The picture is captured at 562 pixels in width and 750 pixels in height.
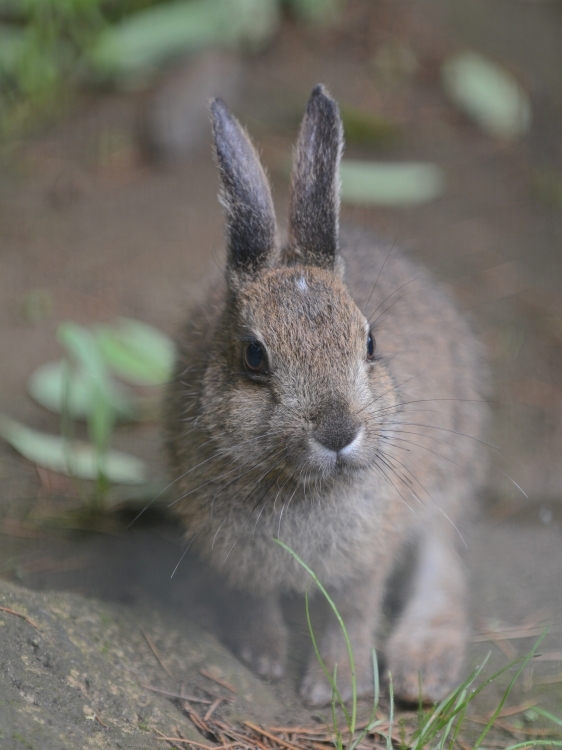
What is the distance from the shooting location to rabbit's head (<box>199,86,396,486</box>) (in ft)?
10.9

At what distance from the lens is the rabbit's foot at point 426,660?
3992mm

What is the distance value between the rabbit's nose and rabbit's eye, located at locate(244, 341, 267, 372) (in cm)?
40

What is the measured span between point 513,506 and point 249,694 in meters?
2.08

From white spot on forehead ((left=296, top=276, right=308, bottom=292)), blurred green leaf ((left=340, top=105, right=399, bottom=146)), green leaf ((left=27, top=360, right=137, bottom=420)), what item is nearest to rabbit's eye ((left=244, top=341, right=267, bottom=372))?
white spot on forehead ((left=296, top=276, right=308, bottom=292))

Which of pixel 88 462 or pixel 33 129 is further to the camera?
pixel 33 129

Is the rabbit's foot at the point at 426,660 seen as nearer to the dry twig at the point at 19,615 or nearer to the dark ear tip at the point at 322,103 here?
the dry twig at the point at 19,615

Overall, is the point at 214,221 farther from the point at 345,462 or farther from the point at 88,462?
the point at 345,462

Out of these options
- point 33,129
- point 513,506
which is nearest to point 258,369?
point 513,506

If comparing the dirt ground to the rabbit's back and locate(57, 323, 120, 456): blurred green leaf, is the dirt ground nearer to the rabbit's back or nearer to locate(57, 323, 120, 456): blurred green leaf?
locate(57, 323, 120, 456): blurred green leaf

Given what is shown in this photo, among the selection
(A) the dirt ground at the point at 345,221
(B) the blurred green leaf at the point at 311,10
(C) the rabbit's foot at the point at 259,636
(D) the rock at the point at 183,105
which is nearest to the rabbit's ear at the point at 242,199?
(A) the dirt ground at the point at 345,221

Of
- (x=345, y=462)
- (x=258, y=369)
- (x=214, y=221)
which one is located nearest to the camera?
(x=345, y=462)

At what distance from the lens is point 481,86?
845 cm

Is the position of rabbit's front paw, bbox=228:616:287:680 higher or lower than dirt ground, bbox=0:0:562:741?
lower

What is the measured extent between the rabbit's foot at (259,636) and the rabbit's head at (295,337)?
77cm
